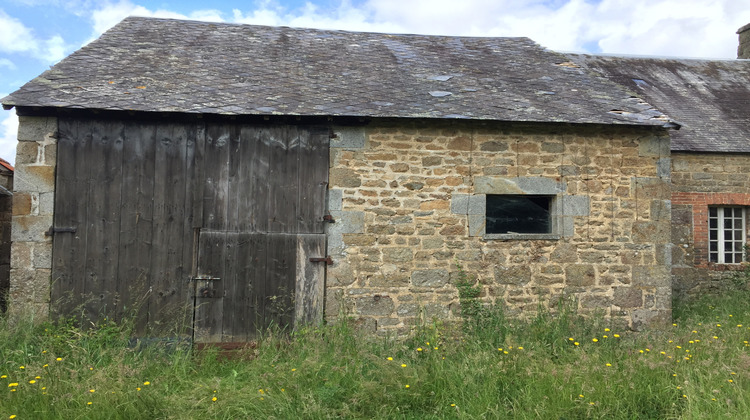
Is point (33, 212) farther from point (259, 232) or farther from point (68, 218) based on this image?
→ point (259, 232)

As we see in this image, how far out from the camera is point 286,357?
17.5 feet

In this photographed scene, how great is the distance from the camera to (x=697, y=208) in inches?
370

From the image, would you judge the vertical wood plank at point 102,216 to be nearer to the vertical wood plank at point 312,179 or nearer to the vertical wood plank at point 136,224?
the vertical wood plank at point 136,224

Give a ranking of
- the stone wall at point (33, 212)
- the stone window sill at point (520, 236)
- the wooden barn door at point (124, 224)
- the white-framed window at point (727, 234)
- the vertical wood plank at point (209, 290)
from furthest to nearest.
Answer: the white-framed window at point (727, 234)
the stone window sill at point (520, 236)
the vertical wood plank at point (209, 290)
the wooden barn door at point (124, 224)
the stone wall at point (33, 212)

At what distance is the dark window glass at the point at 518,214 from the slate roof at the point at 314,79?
112 cm

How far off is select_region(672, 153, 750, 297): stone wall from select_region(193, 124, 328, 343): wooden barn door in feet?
22.8

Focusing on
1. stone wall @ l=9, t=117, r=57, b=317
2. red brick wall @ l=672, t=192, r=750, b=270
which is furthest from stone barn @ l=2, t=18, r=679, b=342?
red brick wall @ l=672, t=192, r=750, b=270

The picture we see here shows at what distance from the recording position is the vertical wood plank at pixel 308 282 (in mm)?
5891

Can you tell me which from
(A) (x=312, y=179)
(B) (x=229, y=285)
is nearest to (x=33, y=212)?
(B) (x=229, y=285)

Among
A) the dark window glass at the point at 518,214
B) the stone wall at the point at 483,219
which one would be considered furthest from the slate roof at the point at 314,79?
the dark window glass at the point at 518,214

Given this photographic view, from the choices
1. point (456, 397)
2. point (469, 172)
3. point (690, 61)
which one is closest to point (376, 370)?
point (456, 397)

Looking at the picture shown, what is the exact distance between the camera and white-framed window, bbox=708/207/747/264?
9711 millimetres

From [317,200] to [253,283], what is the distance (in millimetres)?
1196

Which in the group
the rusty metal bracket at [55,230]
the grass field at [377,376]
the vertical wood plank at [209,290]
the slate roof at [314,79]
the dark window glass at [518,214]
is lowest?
the grass field at [377,376]
